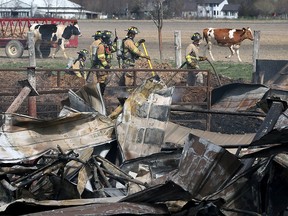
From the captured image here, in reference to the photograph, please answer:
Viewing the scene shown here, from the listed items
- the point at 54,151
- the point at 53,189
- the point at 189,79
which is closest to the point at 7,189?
the point at 53,189

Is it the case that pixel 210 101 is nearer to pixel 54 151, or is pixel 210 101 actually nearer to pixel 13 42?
pixel 54 151

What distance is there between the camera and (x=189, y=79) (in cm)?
1402

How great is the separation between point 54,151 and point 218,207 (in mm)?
1883

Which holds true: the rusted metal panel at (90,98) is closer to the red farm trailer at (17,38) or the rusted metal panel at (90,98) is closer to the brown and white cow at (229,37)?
the red farm trailer at (17,38)

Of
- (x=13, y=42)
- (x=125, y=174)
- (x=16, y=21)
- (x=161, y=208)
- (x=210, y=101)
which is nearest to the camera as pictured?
(x=161, y=208)

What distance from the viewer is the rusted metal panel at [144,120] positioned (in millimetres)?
6699

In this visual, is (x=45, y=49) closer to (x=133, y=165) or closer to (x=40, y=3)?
(x=133, y=165)

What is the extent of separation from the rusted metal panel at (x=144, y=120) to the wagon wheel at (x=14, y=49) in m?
22.9

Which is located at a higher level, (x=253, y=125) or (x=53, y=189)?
(x=53, y=189)

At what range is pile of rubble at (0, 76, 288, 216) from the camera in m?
4.64

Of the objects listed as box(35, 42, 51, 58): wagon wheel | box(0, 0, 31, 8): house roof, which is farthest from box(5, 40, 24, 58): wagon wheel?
box(0, 0, 31, 8): house roof

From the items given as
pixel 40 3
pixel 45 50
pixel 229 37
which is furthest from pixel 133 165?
pixel 40 3

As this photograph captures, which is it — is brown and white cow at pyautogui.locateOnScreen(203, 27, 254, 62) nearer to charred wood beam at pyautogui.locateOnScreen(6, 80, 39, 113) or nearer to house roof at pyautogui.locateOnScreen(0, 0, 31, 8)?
charred wood beam at pyautogui.locateOnScreen(6, 80, 39, 113)

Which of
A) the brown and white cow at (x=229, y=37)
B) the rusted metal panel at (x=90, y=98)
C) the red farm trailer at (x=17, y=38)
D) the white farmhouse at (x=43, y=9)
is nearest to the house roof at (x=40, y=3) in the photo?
the white farmhouse at (x=43, y=9)
